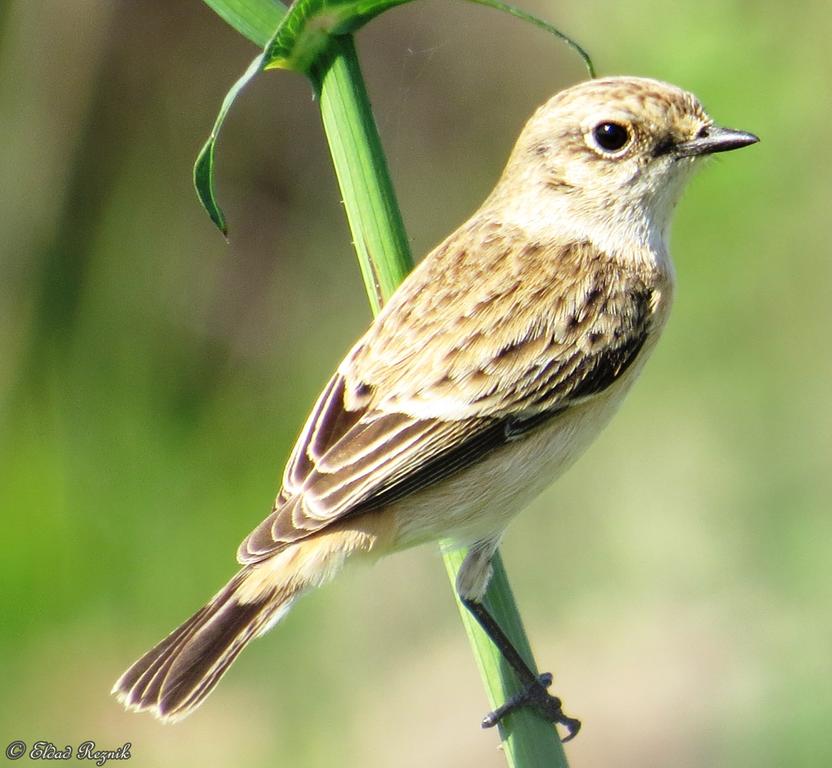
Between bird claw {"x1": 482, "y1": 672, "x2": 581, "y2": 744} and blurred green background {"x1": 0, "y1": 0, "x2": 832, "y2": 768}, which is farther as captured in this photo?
blurred green background {"x1": 0, "y1": 0, "x2": 832, "y2": 768}

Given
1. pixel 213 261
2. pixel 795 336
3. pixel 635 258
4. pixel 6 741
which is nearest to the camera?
pixel 635 258

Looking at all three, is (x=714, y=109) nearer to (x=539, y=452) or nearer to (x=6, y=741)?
(x=539, y=452)

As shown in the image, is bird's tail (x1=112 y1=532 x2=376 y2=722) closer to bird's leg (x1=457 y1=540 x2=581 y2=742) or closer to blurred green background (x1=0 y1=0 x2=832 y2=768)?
bird's leg (x1=457 y1=540 x2=581 y2=742)

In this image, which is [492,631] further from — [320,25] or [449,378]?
[320,25]

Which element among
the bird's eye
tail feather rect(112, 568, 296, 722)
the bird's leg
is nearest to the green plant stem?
the bird's leg

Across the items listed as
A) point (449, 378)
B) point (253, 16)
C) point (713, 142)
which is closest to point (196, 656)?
point (449, 378)

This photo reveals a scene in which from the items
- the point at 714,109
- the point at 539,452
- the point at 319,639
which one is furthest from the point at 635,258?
the point at 319,639

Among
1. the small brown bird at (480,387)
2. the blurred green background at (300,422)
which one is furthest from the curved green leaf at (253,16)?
the blurred green background at (300,422)
